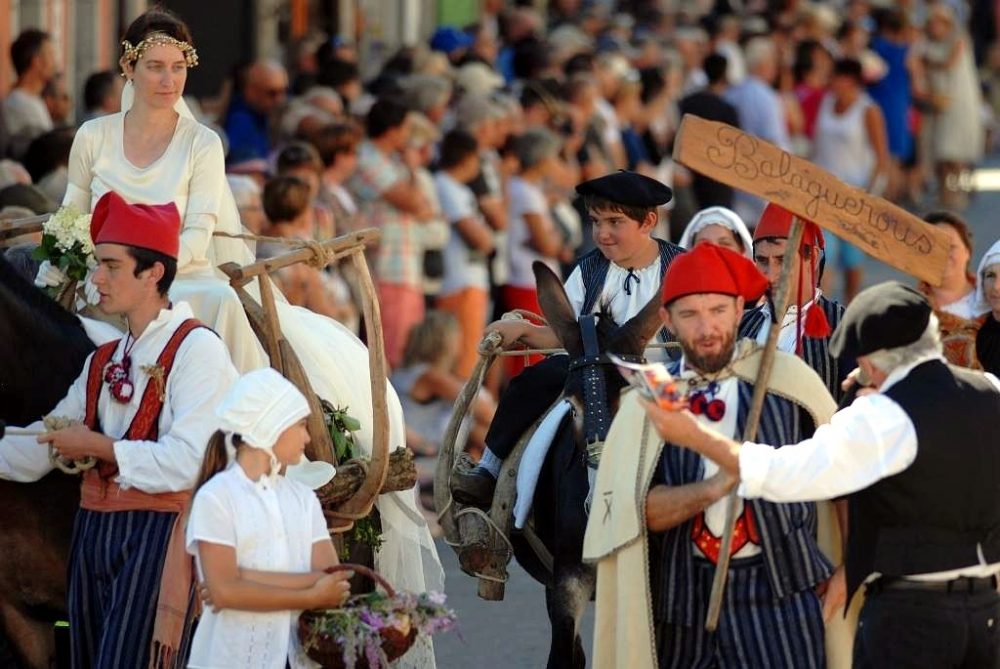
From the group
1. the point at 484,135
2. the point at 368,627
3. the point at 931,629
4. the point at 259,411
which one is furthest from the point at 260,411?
the point at 484,135

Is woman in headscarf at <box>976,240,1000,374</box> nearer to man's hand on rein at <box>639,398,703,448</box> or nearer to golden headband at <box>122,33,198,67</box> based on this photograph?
man's hand on rein at <box>639,398,703,448</box>

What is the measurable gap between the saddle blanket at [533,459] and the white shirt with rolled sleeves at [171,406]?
1731 millimetres

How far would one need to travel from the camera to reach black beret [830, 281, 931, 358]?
639cm

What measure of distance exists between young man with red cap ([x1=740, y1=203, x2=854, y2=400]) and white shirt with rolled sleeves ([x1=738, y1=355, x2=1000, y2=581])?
1.00 metres

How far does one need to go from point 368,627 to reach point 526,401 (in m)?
2.54

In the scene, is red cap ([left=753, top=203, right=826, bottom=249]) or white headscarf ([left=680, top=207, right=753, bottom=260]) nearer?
red cap ([left=753, top=203, right=826, bottom=249])

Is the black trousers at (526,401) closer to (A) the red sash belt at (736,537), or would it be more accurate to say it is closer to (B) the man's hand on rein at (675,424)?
(A) the red sash belt at (736,537)

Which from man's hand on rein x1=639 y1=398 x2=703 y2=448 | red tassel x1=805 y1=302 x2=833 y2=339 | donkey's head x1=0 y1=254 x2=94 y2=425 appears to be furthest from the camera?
donkey's head x1=0 y1=254 x2=94 y2=425

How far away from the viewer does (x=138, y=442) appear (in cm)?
700

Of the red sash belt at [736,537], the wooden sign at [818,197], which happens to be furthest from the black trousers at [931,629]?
the wooden sign at [818,197]

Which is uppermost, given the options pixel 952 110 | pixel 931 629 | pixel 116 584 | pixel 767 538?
pixel 952 110

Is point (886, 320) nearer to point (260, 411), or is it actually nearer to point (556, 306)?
point (260, 411)

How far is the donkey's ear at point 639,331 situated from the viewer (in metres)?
8.01

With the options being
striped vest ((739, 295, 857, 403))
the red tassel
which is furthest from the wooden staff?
striped vest ((739, 295, 857, 403))
